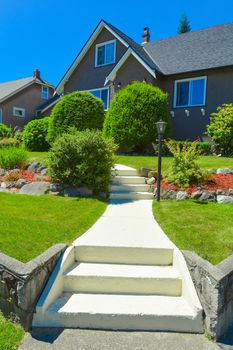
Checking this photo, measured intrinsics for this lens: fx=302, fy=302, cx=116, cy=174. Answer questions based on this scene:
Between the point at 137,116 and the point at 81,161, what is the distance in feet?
19.9

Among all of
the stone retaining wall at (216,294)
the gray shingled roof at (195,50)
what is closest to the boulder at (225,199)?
the stone retaining wall at (216,294)

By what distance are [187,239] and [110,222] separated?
1.58m

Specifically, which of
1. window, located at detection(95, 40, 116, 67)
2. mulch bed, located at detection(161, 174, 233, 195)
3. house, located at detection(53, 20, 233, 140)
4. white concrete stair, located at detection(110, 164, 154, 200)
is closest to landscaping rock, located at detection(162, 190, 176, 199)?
mulch bed, located at detection(161, 174, 233, 195)

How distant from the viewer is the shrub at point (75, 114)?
13.0 metres

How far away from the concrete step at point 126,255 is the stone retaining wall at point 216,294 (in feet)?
2.30

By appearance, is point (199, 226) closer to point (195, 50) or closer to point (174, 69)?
point (174, 69)

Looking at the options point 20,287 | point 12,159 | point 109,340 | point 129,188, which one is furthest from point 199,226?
point 12,159

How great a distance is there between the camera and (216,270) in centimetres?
342

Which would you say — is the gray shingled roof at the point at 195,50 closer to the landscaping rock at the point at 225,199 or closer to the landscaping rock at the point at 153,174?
the landscaping rock at the point at 153,174

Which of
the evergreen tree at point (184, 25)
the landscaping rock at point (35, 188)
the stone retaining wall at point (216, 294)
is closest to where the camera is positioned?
the stone retaining wall at point (216, 294)

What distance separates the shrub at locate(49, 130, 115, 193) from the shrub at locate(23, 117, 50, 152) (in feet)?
26.3

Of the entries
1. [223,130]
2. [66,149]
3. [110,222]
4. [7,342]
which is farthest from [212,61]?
[7,342]

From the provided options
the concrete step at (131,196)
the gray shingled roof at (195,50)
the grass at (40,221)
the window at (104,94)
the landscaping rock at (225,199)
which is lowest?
Result: the grass at (40,221)

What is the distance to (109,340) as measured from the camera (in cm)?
316
